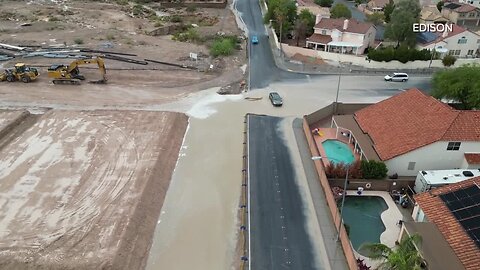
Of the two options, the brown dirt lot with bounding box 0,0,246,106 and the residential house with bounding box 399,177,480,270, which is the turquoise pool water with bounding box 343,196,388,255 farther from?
the brown dirt lot with bounding box 0,0,246,106

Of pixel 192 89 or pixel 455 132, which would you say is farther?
pixel 192 89

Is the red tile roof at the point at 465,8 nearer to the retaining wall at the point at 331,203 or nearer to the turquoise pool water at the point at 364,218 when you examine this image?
A: the retaining wall at the point at 331,203

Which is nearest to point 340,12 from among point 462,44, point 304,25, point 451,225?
point 304,25

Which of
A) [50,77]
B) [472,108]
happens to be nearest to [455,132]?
[472,108]

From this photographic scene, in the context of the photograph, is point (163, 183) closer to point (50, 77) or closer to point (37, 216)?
point (37, 216)

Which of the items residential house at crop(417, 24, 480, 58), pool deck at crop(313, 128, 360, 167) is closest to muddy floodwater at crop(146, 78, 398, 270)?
pool deck at crop(313, 128, 360, 167)

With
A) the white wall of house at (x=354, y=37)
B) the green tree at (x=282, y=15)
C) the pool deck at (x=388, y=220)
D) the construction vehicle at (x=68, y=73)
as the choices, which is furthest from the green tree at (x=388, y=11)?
the pool deck at (x=388, y=220)
